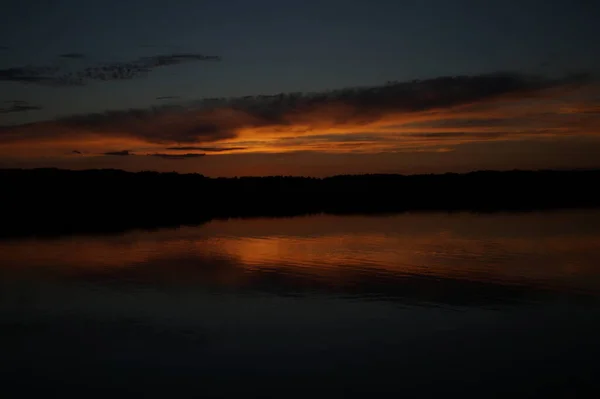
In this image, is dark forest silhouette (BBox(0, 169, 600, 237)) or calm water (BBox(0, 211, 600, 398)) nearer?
calm water (BBox(0, 211, 600, 398))

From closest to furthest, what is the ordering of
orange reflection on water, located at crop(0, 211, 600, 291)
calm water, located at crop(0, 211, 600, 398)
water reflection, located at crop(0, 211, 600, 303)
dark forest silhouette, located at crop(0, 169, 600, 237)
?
calm water, located at crop(0, 211, 600, 398) < water reflection, located at crop(0, 211, 600, 303) < orange reflection on water, located at crop(0, 211, 600, 291) < dark forest silhouette, located at crop(0, 169, 600, 237)

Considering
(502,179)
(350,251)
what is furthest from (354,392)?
(502,179)

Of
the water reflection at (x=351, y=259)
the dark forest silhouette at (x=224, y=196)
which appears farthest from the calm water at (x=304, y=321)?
the dark forest silhouette at (x=224, y=196)

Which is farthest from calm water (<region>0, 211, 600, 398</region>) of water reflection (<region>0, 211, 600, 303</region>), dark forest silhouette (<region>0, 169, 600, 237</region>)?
dark forest silhouette (<region>0, 169, 600, 237</region>)

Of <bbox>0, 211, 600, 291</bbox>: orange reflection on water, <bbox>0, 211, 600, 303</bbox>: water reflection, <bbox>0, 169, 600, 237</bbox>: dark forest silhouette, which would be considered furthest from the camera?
<bbox>0, 169, 600, 237</bbox>: dark forest silhouette

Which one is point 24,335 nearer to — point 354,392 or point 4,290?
point 4,290

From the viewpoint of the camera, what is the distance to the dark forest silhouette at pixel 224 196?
3744 cm

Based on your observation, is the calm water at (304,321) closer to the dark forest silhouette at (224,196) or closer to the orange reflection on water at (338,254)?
the orange reflection on water at (338,254)

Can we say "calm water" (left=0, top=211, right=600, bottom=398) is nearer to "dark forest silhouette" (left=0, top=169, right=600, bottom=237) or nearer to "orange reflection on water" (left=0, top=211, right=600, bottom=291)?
"orange reflection on water" (left=0, top=211, right=600, bottom=291)

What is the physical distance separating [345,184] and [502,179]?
16.3 m

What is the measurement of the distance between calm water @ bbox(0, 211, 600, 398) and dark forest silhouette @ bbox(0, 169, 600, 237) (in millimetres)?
13746

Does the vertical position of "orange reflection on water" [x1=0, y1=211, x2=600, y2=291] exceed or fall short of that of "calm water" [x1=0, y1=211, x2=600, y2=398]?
it exceeds it

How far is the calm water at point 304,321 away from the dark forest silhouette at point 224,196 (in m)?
13.7

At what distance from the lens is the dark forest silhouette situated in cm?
3744
